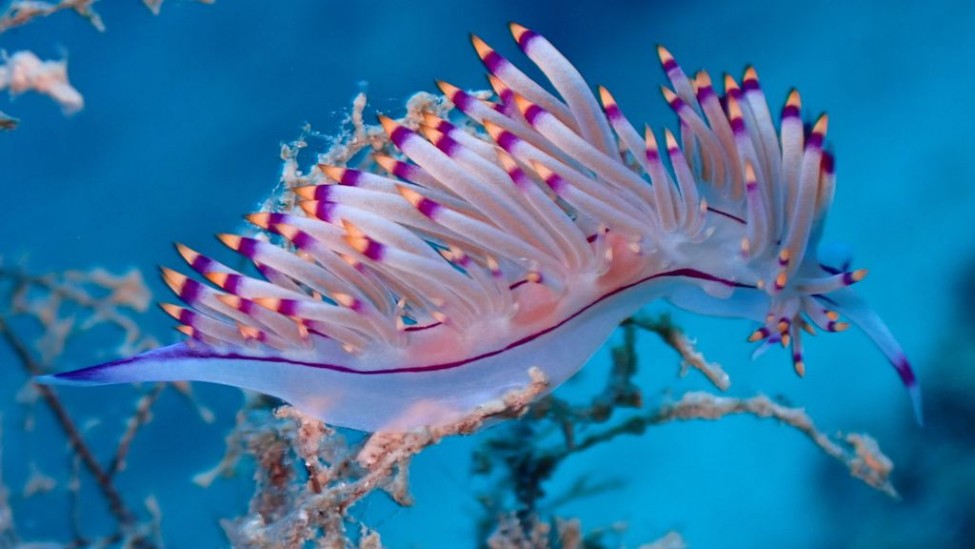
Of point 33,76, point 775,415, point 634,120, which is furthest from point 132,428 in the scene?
point 634,120

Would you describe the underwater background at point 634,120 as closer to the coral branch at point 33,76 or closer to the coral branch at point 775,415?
the coral branch at point 33,76

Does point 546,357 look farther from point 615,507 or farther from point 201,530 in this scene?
point 201,530

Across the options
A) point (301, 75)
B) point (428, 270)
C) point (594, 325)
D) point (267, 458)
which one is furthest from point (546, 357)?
point (301, 75)

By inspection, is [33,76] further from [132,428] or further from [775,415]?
[775,415]

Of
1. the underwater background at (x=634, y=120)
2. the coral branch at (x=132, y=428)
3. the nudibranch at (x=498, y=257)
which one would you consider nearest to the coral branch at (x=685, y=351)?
the nudibranch at (x=498, y=257)

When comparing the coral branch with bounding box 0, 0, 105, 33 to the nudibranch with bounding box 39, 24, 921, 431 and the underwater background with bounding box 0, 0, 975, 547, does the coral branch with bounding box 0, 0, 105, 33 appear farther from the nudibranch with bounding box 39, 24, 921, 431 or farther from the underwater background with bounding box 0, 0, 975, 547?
Result: the underwater background with bounding box 0, 0, 975, 547
